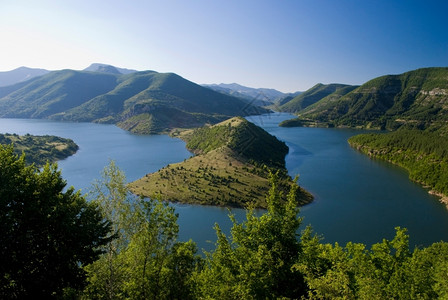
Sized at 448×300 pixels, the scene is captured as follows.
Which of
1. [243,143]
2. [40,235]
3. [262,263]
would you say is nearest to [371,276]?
[262,263]

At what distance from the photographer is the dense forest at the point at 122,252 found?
14992 mm

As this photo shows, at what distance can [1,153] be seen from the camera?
54.3ft

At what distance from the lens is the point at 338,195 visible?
6800 centimetres

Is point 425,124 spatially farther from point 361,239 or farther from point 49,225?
point 49,225

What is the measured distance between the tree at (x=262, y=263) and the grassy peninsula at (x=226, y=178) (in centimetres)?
3920

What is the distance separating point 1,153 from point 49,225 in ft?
16.8

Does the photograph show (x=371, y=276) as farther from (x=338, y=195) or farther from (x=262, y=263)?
(x=338, y=195)

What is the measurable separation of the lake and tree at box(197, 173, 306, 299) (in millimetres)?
5170

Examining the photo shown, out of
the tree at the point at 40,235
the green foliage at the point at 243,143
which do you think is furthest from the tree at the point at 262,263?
the green foliage at the point at 243,143

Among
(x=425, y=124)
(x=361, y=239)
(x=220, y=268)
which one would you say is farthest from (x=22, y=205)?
(x=425, y=124)

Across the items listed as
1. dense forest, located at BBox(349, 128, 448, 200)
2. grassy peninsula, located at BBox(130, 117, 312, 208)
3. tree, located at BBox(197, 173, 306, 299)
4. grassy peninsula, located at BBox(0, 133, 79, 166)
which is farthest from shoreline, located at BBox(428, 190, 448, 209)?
grassy peninsula, located at BBox(0, 133, 79, 166)

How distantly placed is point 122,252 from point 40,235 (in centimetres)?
503

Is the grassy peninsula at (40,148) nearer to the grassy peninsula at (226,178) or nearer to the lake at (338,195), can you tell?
the lake at (338,195)

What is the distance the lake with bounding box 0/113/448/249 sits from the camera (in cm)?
5031
